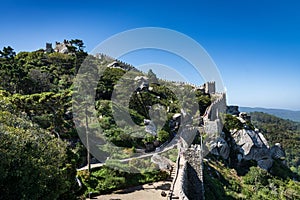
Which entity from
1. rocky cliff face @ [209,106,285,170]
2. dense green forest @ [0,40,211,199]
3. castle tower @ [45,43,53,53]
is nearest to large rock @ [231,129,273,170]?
rocky cliff face @ [209,106,285,170]

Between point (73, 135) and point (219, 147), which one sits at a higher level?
point (73, 135)

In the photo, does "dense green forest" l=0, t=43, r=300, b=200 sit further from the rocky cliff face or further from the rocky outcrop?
the rocky cliff face

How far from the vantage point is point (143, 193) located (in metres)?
14.5

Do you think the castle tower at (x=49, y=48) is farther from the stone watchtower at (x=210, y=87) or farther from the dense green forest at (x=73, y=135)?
the stone watchtower at (x=210, y=87)

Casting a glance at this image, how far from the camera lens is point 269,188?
2303 centimetres

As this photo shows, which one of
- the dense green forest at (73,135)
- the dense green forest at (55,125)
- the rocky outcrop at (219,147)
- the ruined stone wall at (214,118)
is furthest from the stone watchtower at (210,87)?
the rocky outcrop at (219,147)

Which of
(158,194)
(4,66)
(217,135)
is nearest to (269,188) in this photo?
(217,135)

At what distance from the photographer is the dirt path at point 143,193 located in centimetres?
1375

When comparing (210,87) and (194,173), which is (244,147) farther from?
(194,173)

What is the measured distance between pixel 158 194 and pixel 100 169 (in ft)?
13.6

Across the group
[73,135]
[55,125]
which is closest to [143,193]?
[73,135]

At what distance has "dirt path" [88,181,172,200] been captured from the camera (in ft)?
45.1

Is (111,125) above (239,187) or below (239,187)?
above

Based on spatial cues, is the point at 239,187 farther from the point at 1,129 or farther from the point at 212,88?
the point at 212,88
